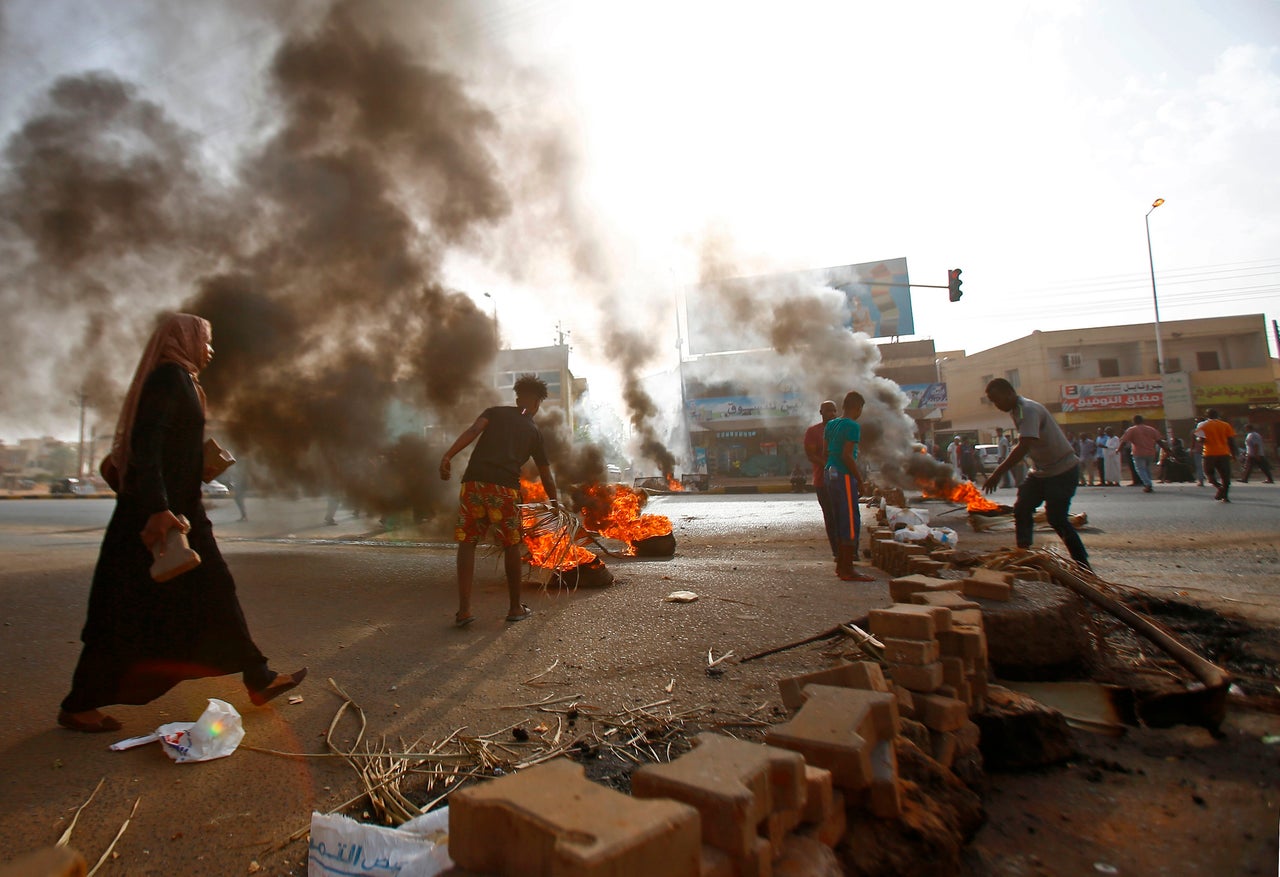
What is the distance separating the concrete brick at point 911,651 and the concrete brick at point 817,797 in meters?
0.94

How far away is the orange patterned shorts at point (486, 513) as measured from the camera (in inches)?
163

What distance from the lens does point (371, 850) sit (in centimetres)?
155

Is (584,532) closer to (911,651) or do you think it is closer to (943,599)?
(943,599)

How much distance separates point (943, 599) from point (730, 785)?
1961 mm

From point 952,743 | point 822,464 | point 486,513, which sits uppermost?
point 822,464

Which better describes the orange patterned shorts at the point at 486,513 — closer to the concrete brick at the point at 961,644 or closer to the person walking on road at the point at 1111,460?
the concrete brick at the point at 961,644

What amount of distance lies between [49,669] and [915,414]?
3295cm

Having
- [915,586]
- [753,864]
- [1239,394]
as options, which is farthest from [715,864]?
[1239,394]

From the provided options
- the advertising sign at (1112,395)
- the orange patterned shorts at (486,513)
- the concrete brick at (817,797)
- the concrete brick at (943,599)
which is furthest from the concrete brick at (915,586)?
the advertising sign at (1112,395)

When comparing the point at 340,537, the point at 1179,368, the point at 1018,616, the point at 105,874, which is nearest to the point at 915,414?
the point at 1179,368

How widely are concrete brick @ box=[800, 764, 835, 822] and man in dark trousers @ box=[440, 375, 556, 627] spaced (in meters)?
2.78

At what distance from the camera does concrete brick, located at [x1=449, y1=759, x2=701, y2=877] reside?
1.13m

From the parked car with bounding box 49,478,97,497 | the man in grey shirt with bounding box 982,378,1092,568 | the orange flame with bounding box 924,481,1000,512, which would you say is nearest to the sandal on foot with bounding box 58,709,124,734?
the man in grey shirt with bounding box 982,378,1092,568

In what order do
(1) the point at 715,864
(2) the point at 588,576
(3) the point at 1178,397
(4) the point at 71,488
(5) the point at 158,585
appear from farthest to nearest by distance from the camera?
(4) the point at 71,488 → (3) the point at 1178,397 → (2) the point at 588,576 → (5) the point at 158,585 → (1) the point at 715,864
